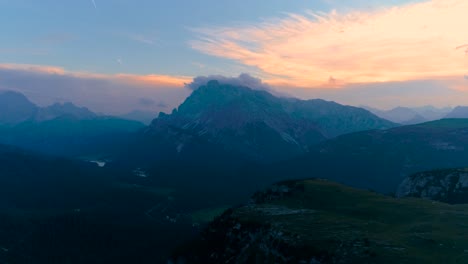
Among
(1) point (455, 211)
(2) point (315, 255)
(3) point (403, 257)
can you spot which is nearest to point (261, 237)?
(2) point (315, 255)

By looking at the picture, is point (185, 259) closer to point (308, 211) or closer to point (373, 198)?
point (308, 211)

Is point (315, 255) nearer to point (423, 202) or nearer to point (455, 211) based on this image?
point (455, 211)

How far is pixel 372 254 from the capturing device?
319ft

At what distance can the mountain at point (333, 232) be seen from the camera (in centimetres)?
10038

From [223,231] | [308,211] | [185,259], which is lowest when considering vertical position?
[185,259]

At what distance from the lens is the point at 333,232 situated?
119m

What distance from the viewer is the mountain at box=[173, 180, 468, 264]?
100375 millimetres

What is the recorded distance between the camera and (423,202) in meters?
158

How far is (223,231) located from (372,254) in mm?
62897

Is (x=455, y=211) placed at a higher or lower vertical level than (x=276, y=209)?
higher

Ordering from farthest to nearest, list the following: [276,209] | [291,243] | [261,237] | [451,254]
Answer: [276,209]
[261,237]
[291,243]
[451,254]

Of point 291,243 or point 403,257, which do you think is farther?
point 291,243

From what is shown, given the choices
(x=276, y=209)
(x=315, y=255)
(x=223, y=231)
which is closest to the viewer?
(x=315, y=255)

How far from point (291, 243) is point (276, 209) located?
136 ft
